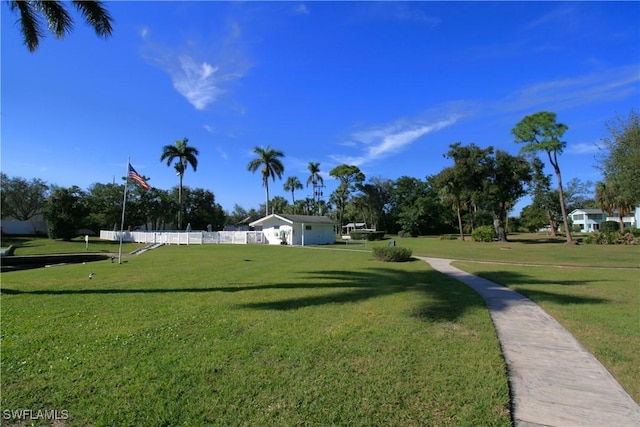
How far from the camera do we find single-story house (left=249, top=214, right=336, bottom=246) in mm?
36312

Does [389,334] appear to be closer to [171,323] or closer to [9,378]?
[171,323]

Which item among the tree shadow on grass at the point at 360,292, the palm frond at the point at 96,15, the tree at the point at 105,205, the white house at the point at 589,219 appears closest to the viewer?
the tree shadow on grass at the point at 360,292

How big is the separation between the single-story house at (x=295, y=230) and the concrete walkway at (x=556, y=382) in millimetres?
30281

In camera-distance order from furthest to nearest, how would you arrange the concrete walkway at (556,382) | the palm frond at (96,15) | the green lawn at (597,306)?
1. the palm frond at (96,15)
2. the green lawn at (597,306)
3. the concrete walkway at (556,382)

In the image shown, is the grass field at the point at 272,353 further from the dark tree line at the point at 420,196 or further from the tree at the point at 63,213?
the tree at the point at 63,213

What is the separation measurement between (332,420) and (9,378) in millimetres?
3469

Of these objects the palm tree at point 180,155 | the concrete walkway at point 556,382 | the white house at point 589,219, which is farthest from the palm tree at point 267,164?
the white house at point 589,219

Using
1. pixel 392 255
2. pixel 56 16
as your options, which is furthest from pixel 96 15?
pixel 392 255

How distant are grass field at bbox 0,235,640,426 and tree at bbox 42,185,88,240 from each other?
32410 millimetres

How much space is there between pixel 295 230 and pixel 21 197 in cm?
4466

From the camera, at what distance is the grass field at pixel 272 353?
3.22 meters

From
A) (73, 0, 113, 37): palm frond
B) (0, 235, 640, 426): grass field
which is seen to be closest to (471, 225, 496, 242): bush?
(0, 235, 640, 426): grass field

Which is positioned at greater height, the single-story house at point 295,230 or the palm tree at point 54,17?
the palm tree at point 54,17

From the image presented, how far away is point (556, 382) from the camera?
3859 millimetres
